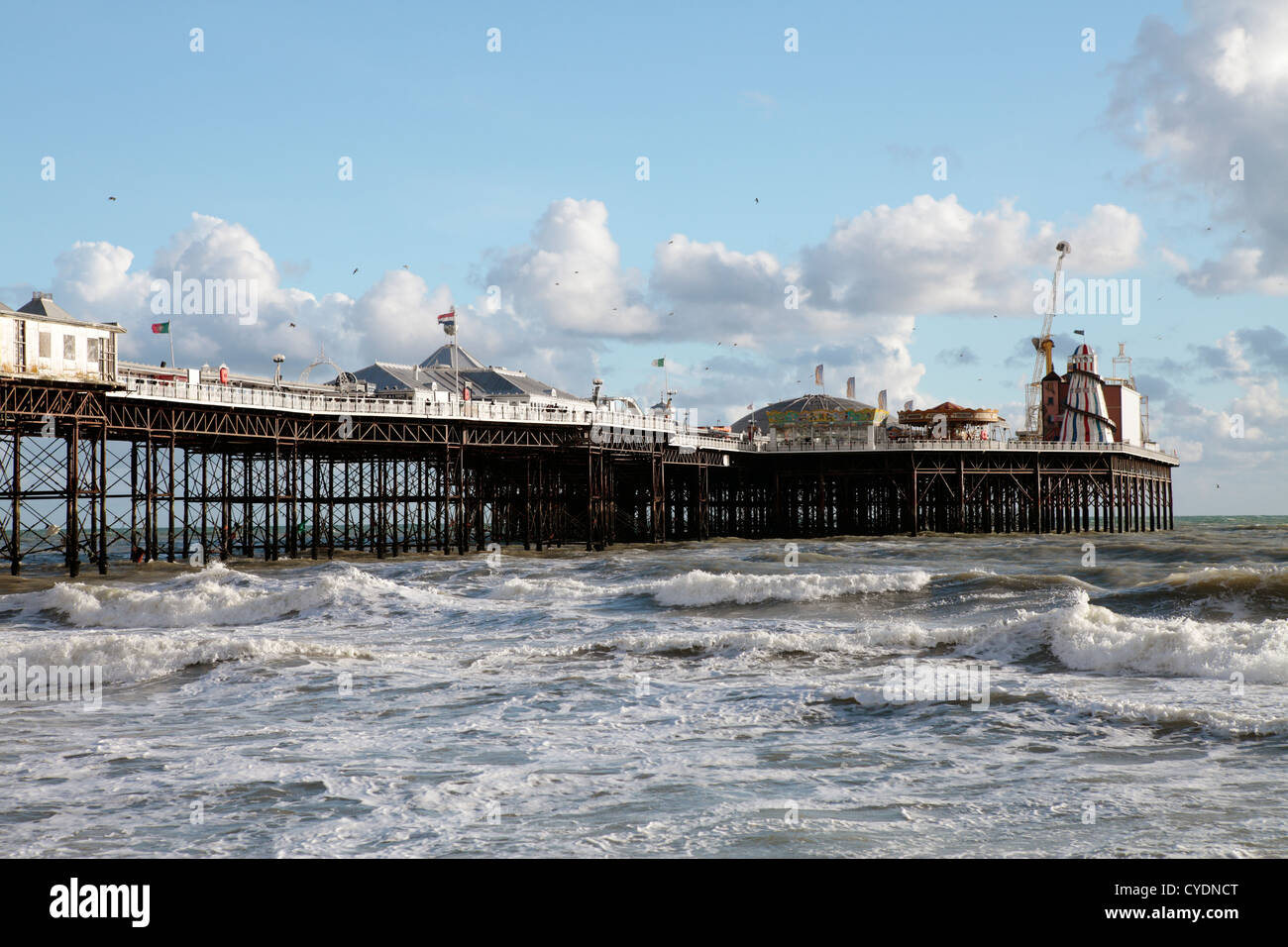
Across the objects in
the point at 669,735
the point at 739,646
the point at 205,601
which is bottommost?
the point at 669,735

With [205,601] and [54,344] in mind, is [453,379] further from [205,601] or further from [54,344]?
[205,601]

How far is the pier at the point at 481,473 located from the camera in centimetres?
4266

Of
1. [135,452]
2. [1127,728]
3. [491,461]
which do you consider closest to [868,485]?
[491,461]

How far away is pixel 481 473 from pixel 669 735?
2237 inches

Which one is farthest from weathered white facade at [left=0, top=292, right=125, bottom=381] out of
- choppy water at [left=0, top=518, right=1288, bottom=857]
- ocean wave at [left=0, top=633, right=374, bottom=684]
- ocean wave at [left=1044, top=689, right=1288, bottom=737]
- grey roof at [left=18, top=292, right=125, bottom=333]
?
ocean wave at [left=1044, top=689, right=1288, bottom=737]

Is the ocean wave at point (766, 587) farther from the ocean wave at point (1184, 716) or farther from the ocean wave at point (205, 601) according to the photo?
the ocean wave at point (1184, 716)

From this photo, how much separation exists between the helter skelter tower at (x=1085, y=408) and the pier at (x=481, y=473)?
4703mm

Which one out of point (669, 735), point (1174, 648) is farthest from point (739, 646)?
point (1174, 648)

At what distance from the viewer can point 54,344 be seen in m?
39.4

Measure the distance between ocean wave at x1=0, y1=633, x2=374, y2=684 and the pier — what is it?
22330mm

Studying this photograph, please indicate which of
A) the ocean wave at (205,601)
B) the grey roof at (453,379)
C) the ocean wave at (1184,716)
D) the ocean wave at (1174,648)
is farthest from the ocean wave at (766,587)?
the grey roof at (453,379)

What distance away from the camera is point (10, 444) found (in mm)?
44906
